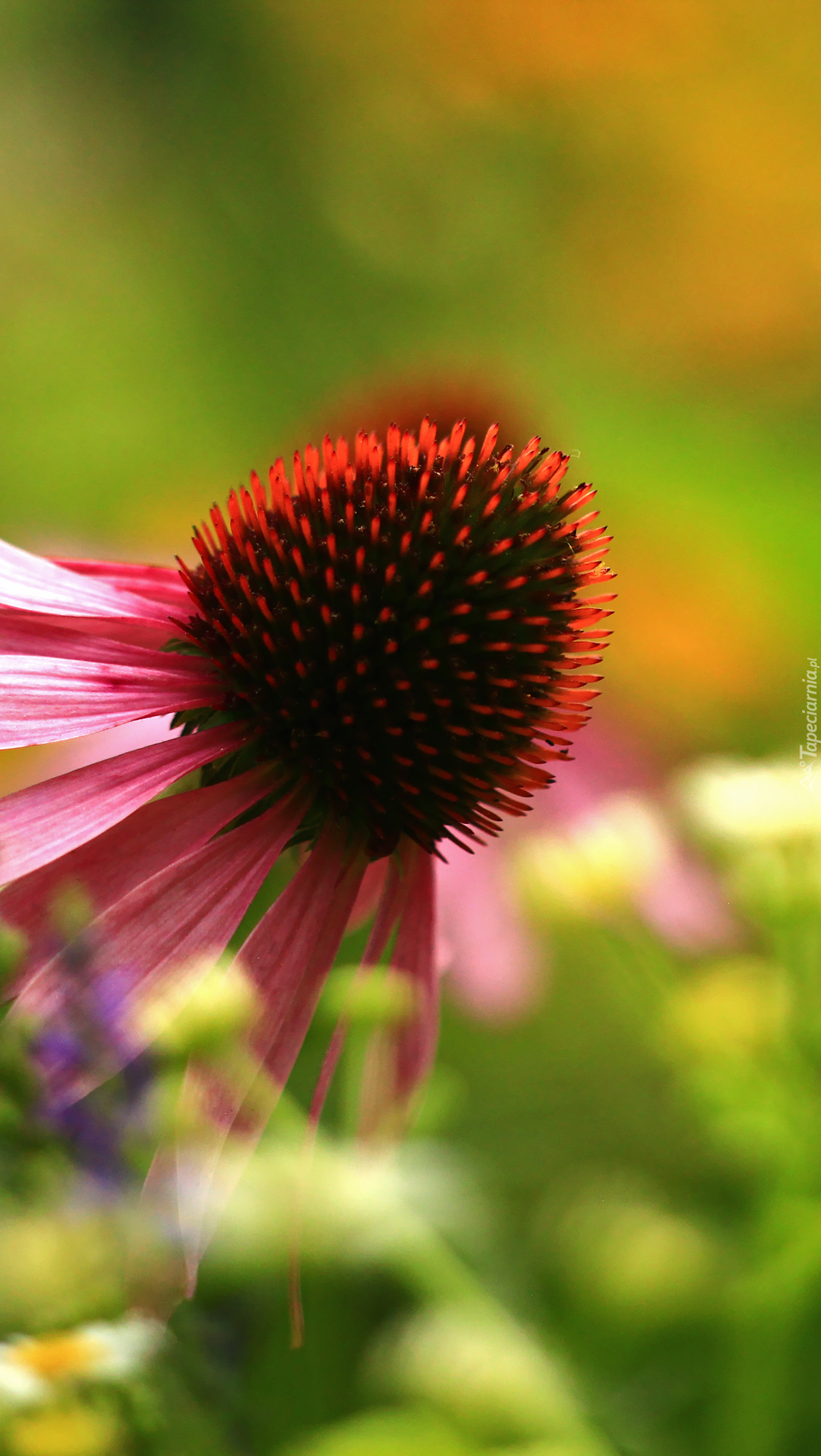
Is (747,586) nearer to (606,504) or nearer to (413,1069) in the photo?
(606,504)

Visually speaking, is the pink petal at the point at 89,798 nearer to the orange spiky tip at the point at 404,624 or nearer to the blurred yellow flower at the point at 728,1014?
the orange spiky tip at the point at 404,624

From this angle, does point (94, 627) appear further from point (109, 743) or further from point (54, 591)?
point (109, 743)

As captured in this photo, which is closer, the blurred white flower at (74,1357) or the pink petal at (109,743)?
the blurred white flower at (74,1357)

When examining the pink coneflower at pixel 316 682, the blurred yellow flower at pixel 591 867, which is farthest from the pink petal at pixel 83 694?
the blurred yellow flower at pixel 591 867

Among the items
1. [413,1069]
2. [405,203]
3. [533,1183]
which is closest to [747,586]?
[405,203]

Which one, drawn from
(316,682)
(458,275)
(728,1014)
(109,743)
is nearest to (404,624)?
(316,682)
